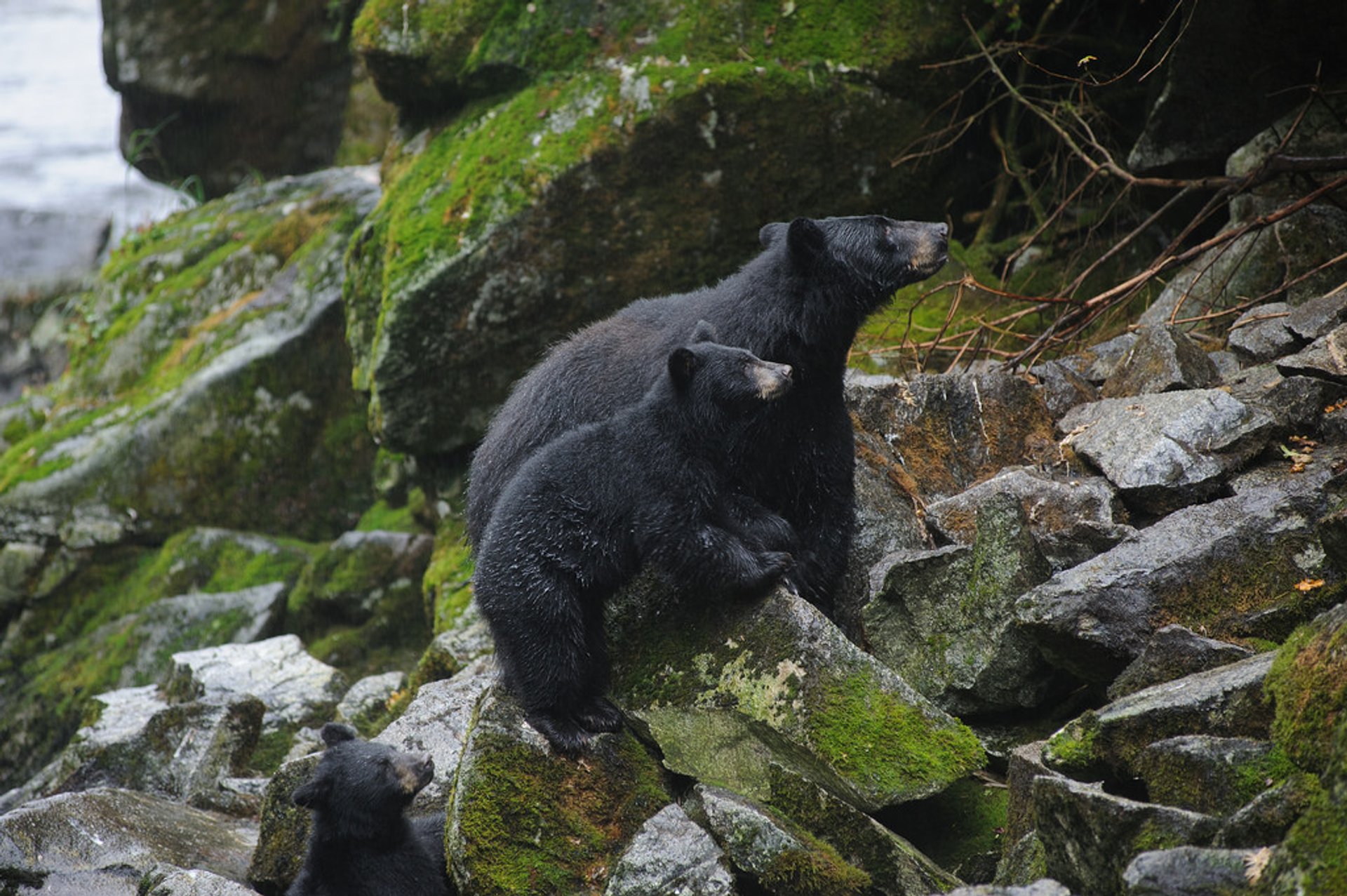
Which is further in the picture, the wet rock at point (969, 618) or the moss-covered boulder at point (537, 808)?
the wet rock at point (969, 618)

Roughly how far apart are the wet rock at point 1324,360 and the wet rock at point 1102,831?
3.29 m

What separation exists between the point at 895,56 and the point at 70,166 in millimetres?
25288

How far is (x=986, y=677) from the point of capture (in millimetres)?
5379

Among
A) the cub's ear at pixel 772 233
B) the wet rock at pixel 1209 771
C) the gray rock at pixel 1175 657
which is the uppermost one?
the cub's ear at pixel 772 233

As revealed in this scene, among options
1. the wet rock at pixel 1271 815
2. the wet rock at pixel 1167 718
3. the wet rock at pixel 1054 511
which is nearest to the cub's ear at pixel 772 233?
the wet rock at pixel 1054 511

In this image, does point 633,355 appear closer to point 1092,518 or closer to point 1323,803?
point 1092,518

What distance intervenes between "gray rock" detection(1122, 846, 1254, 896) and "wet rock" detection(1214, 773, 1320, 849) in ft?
0.37

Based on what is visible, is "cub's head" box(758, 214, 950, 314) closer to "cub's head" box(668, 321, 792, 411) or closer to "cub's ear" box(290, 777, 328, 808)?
"cub's head" box(668, 321, 792, 411)

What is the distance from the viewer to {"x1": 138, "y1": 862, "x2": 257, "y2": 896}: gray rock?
4.92m

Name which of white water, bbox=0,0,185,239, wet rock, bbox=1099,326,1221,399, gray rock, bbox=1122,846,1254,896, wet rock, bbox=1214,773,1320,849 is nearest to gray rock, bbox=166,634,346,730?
wet rock, bbox=1099,326,1221,399

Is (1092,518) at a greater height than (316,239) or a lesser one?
greater

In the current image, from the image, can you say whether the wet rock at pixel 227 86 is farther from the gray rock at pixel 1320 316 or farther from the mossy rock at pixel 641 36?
the gray rock at pixel 1320 316

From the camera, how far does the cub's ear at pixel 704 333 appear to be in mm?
5746

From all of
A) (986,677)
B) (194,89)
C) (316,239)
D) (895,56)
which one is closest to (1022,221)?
(895,56)
